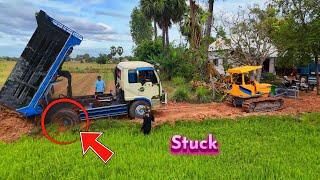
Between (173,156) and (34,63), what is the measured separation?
7332 millimetres

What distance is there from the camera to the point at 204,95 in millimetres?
23938

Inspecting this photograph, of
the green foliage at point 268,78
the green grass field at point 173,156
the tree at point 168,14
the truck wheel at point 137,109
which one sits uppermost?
the tree at point 168,14

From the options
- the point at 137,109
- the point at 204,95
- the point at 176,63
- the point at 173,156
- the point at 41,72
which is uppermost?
the point at 176,63

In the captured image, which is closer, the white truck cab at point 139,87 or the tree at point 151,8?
the white truck cab at point 139,87

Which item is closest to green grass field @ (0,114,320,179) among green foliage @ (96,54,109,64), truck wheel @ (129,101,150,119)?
truck wheel @ (129,101,150,119)

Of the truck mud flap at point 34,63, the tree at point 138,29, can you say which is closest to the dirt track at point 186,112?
the truck mud flap at point 34,63

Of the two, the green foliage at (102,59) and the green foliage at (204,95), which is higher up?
the green foliage at (102,59)

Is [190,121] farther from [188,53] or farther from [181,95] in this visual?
[188,53]

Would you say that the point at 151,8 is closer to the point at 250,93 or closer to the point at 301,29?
the point at 301,29

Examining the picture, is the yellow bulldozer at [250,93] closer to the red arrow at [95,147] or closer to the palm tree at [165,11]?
the red arrow at [95,147]

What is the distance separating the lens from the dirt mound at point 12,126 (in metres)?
15.5

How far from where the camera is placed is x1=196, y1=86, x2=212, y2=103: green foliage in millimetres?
23203

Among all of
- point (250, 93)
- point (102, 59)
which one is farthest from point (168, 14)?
point (102, 59)

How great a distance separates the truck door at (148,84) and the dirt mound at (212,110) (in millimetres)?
1219
